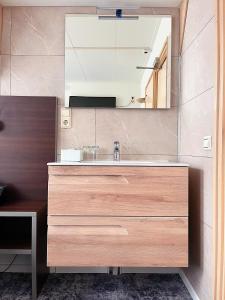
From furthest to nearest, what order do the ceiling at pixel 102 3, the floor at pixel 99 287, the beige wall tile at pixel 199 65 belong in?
the ceiling at pixel 102 3 < the floor at pixel 99 287 < the beige wall tile at pixel 199 65

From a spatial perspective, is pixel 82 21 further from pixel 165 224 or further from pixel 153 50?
pixel 165 224

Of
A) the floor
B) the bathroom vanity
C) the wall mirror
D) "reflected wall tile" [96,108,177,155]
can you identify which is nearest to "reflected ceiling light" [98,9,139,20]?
the wall mirror

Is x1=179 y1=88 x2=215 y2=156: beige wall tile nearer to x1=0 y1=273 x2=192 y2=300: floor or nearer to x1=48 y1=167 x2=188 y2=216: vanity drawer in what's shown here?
x1=48 y1=167 x2=188 y2=216: vanity drawer

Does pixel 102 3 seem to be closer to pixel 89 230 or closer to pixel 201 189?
pixel 201 189

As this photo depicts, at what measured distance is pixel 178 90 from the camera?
2105 mm

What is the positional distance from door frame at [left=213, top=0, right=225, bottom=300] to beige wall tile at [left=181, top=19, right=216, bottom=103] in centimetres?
9

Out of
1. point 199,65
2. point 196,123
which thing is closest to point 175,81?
point 199,65

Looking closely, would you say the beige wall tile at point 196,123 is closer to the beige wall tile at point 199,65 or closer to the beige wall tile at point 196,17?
the beige wall tile at point 199,65

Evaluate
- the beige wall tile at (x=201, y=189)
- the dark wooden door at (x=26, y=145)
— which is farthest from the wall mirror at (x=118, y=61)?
the beige wall tile at (x=201, y=189)

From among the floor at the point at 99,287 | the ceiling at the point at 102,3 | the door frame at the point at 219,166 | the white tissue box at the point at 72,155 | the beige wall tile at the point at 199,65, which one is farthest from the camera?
the ceiling at the point at 102,3

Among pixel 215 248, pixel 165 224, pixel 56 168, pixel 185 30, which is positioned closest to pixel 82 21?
pixel 185 30

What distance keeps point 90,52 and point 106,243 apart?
149cm

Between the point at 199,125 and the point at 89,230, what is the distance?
38.0 inches

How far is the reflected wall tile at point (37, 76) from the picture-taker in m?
2.10
